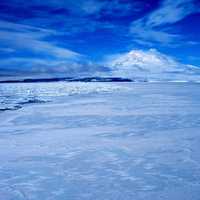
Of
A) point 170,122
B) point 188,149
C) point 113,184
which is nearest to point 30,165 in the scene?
point 113,184

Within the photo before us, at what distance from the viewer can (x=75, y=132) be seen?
6.94 meters

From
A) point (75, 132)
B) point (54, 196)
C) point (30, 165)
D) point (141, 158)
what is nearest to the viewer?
point (54, 196)

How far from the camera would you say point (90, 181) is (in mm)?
3717

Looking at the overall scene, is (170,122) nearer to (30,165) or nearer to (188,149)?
(188,149)

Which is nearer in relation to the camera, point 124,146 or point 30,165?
point 30,165

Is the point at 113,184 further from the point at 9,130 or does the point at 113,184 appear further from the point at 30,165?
the point at 9,130

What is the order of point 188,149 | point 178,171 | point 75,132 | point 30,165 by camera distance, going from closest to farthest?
point 178,171, point 30,165, point 188,149, point 75,132

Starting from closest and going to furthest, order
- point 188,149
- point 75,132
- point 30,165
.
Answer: point 30,165 < point 188,149 < point 75,132

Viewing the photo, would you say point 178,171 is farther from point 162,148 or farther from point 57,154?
point 57,154

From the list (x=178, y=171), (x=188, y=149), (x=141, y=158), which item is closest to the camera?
(x=178, y=171)

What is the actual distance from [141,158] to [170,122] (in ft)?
12.1

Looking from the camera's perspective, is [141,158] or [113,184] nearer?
[113,184]

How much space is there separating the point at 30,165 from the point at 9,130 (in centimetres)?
308

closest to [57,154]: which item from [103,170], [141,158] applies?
[103,170]
